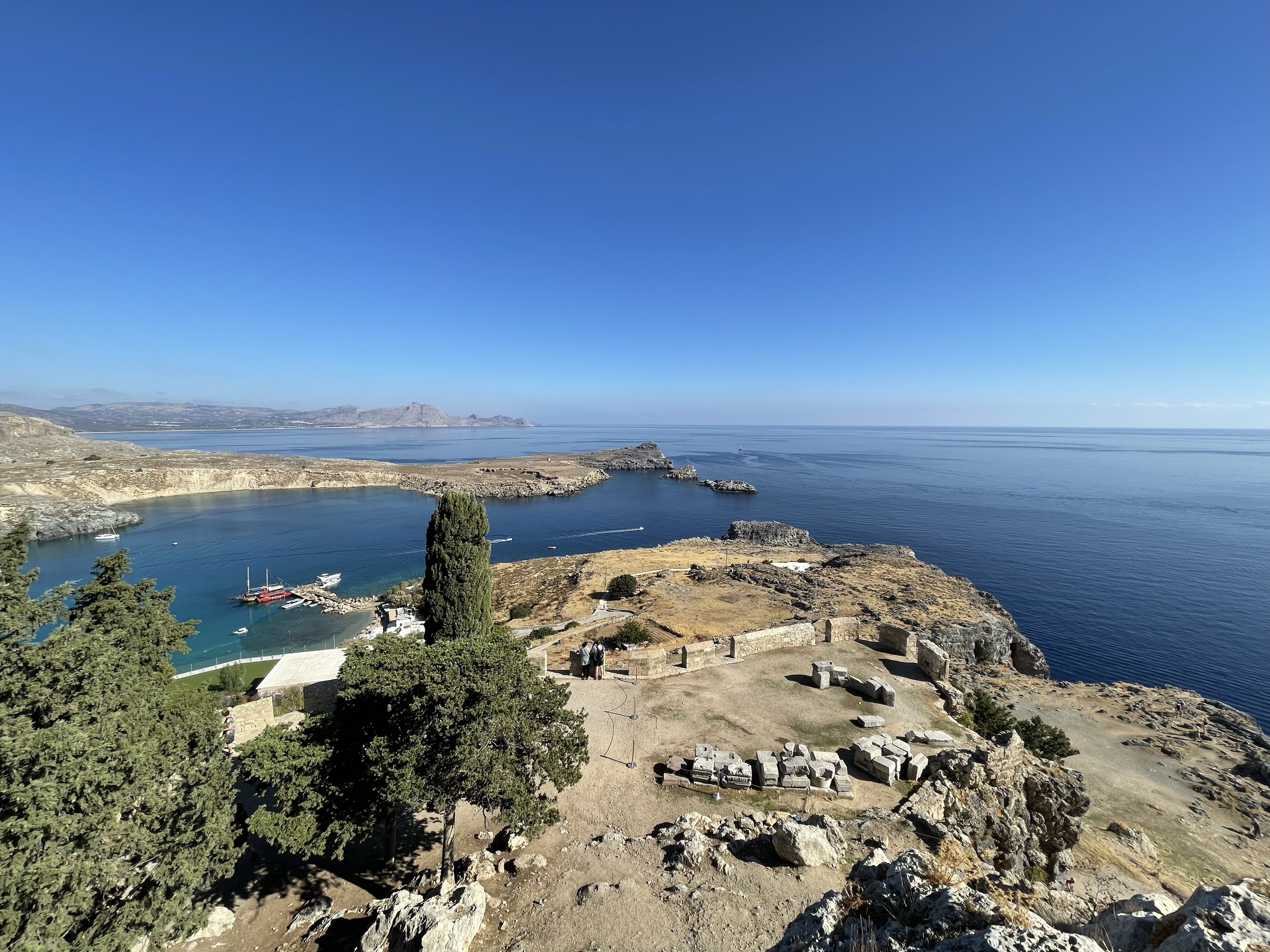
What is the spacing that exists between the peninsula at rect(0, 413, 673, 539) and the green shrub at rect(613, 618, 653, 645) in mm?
79390

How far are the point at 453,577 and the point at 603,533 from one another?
58936 millimetres

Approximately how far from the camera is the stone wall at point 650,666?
2317 cm

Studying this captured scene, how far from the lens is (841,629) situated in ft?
87.1

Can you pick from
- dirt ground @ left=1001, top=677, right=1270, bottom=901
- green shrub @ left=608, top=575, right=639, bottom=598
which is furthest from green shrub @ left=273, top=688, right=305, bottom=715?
dirt ground @ left=1001, top=677, right=1270, bottom=901

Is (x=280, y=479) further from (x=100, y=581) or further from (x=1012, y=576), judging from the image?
(x=1012, y=576)

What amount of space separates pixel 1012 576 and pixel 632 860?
2566 inches

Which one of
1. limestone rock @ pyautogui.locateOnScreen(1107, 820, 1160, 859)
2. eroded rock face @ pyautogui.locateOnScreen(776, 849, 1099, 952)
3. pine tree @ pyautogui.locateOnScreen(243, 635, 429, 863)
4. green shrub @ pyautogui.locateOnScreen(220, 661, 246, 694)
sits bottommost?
limestone rock @ pyautogui.locateOnScreen(1107, 820, 1160, 859)

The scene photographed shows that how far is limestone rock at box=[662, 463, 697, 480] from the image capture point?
147125 millimetres

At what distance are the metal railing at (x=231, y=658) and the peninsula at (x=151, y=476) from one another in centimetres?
5852

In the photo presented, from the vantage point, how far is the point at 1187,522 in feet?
282

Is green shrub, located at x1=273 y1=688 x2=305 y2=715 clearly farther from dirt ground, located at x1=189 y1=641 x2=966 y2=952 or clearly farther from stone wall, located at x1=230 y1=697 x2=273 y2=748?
dirt ground, located at x1=189 y1=641 x2=966 y2=952

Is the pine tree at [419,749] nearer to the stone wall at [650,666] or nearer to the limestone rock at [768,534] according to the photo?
the stone wall at [650,666]

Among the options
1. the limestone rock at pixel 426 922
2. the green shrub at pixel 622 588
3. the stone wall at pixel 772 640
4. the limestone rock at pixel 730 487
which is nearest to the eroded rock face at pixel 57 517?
the green shrub at pixel 622 588

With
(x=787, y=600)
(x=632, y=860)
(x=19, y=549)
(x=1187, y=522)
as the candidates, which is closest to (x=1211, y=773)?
(x=787, y=600)
